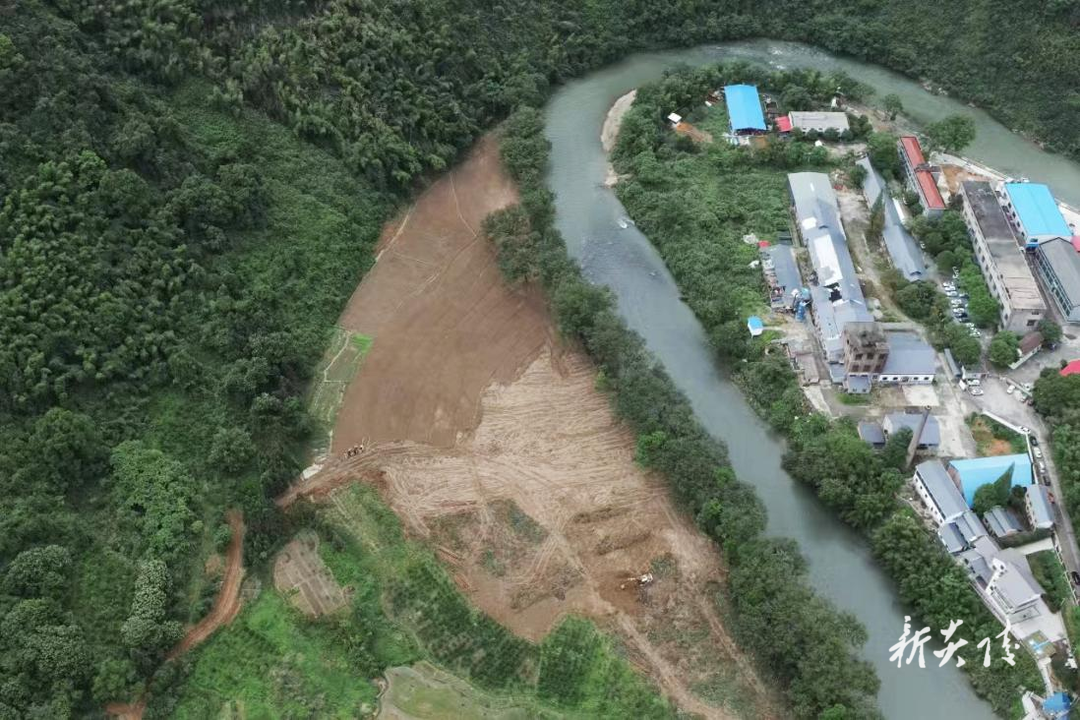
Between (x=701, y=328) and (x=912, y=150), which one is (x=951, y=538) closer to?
(x=701, y=328)

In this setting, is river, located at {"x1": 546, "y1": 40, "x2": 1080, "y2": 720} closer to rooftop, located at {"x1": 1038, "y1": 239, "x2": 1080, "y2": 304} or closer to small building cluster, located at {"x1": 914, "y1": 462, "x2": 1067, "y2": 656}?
small building cluster, located at {"x1": 914, "y1": 462, "x2": 1067, "y2": 656}

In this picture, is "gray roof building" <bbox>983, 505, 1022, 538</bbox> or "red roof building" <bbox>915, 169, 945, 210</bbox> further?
"red roof building" <bbox>915, 169, 945, 210</bbox>

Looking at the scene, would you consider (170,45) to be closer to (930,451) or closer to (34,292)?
(34,292)

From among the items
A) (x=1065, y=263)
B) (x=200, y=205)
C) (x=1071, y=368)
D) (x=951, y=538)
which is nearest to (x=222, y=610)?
(x=200, y=205)

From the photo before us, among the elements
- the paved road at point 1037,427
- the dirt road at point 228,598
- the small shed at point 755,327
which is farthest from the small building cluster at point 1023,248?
the dirt road at point 228,598

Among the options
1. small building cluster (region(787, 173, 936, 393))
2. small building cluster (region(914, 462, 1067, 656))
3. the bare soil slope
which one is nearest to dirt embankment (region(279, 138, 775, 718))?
the bare soil slope

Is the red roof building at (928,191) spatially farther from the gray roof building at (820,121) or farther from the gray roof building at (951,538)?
the gray roof building at (951,538)

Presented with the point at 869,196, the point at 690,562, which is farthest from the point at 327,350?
the point at 869,196
